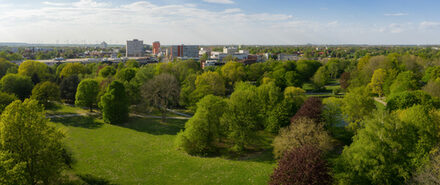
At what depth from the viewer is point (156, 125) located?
44.0 metres

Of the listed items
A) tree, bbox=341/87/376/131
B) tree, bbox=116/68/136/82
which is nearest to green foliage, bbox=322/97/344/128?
tree, bbox=341/87/376/131

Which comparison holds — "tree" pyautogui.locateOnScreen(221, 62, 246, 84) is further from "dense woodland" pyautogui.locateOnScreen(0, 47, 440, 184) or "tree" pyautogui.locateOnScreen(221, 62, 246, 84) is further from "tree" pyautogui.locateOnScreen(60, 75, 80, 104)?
"tree" pyautogui.locateOnScreen(60, 75, 80, 104)

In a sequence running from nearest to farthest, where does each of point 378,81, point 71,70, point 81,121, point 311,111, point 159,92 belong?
point 311,111
point 81,121
point 159,92
point 378,81
point 71,70

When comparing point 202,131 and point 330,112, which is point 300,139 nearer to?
point 330,112

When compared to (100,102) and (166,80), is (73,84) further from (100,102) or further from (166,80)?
(166,80)

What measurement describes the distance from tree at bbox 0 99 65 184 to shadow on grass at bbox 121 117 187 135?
20.0m

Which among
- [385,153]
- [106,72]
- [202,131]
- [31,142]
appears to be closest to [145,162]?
[202,131]

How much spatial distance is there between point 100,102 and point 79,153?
1549 cm

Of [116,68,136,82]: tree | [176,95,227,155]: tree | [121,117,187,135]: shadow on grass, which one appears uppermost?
[116,68,136,82]: tree

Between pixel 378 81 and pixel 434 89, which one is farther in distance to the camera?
pixel 378 81

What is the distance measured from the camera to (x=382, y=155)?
2136cm

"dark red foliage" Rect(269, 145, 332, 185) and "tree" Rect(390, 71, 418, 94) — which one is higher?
"tree" Rect(390, 71, 418, 94)

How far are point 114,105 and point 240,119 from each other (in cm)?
2144

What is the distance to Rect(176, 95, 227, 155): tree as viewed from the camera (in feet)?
105
